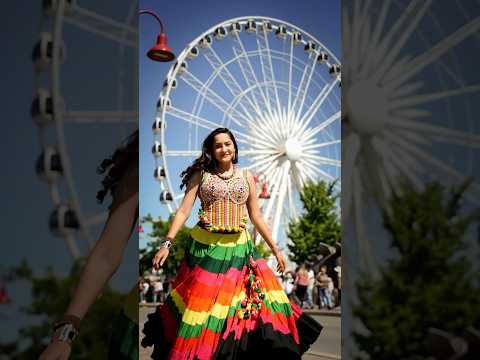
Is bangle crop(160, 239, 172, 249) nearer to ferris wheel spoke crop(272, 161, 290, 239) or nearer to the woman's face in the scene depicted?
the woman's face

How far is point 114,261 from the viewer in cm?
202

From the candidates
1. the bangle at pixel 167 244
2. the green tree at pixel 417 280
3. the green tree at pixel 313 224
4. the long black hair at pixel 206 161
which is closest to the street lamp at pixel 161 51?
the long black hair at pixel 206 161

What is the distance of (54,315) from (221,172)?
1923 millimetres

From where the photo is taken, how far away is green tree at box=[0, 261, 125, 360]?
1858 millimetres

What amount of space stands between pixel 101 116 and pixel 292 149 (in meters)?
20.4

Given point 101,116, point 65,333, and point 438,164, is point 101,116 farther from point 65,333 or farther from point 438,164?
point 438,164

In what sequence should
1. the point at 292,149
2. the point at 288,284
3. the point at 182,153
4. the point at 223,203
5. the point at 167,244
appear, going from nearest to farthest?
the point at 167,244 < the point at 223,203 < the point at 288,284 < the point at 182,153 < the point at 292,149

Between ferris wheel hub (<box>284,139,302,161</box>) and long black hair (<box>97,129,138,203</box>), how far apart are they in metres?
20.0

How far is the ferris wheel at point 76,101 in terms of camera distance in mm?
1938

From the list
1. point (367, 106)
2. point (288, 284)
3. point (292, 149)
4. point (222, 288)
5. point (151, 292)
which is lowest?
point (151, 292)

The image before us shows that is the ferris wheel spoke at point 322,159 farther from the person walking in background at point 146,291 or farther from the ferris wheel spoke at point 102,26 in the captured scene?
the ferris wheel spoke at point 102,26

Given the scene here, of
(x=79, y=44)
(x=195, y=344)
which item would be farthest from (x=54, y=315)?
(x=195, y=344)

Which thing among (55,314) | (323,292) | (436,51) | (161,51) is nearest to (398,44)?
(436,51)

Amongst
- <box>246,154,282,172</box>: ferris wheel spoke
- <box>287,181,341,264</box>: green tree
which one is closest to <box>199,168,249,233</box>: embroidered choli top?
<box>246,154,282,172</box>: ferris wheel spoke
